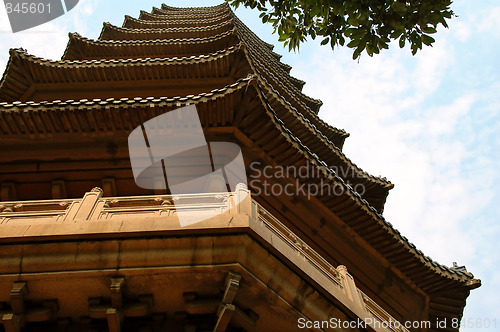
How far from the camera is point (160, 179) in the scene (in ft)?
29.7

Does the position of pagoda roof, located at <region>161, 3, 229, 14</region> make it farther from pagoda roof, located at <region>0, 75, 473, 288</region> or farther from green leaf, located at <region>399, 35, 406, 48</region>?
green leaf, located at <region>399, 35, 406, 48</region>

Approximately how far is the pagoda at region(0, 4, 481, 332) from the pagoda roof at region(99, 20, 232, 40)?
102 inches

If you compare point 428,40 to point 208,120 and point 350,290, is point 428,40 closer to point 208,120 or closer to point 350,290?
point 350,290

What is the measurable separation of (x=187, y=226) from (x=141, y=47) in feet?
35.8

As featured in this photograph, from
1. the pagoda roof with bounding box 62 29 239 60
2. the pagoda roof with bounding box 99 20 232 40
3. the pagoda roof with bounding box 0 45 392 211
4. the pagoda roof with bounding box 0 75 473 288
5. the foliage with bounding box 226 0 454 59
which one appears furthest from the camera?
the pagoda roof with bounding box 99 20 232 40

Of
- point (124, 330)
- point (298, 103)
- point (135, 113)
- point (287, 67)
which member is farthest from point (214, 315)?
point (287, 67)

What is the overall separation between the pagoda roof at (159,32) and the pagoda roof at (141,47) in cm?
250

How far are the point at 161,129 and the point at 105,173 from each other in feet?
4.92

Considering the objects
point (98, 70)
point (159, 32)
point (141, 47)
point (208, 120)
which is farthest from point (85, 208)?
point (159, 32)

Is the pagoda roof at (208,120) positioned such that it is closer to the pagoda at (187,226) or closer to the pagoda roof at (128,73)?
the pagoda at (187,226)

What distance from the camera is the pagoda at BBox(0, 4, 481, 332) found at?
18.8ft

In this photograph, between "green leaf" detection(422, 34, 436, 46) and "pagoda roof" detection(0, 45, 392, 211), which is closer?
"green leaf" detection(422, 34, 436, 46)

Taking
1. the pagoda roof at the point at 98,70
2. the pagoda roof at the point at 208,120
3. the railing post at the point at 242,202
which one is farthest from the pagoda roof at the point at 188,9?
the railing post at the point at 242,202

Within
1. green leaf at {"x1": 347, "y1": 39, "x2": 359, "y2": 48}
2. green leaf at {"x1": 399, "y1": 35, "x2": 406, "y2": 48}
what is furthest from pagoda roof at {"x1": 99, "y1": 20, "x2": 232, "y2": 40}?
green leaf at {"x1": 399, "y1": 35, "x2": 406, "y2": 48}
